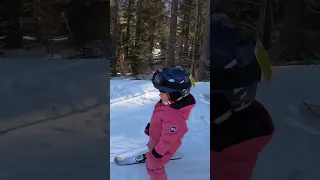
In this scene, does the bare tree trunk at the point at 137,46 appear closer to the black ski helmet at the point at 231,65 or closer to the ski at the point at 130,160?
the ski at the point at 130,160

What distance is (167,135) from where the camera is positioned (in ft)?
8.23

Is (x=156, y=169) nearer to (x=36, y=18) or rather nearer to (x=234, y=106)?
(x=234, y=106)

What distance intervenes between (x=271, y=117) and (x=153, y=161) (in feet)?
3.57

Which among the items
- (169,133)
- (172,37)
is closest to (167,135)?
(169,133)

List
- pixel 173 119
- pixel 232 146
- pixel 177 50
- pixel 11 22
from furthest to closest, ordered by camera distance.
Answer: pixel 177 50 < pixel 173 119 < pixel 232 146 < pixel 11 22

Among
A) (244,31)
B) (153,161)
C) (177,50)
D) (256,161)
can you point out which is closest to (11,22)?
(244,31)

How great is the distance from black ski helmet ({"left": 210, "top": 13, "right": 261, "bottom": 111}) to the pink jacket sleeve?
903mm

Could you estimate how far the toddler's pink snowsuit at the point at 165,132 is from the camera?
252cm

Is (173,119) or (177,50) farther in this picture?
(177,50)

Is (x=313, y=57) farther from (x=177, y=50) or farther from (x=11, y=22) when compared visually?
(x=177, y=50)

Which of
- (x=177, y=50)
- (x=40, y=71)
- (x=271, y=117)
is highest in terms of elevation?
(x=40, y=71)

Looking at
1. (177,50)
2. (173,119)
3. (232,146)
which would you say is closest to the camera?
(232,146)

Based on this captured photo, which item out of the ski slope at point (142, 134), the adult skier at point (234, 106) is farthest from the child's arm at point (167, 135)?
the adult skier at point (234, 106)

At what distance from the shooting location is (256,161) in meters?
1.73
